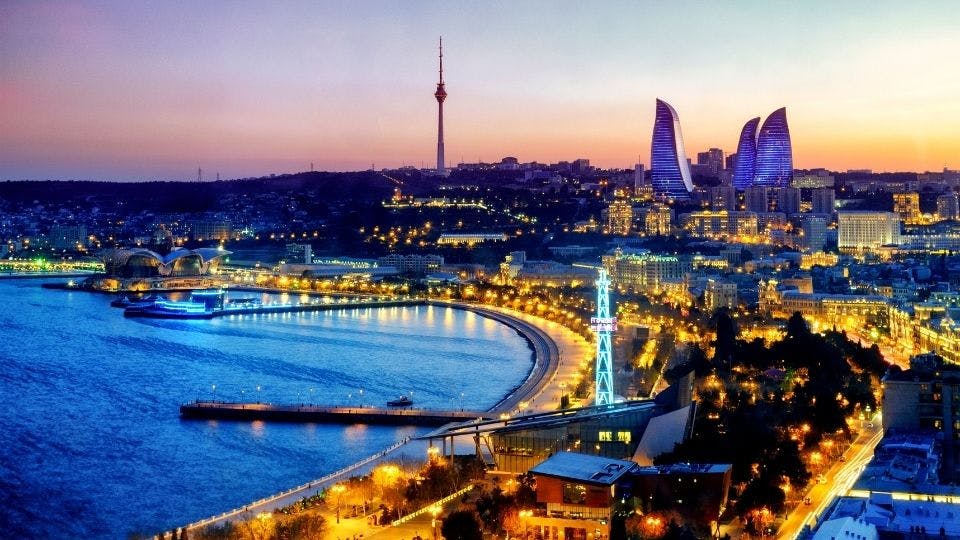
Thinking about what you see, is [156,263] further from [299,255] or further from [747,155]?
[747,155]

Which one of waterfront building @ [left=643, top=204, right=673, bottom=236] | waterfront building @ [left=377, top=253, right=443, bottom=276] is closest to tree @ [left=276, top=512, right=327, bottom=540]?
waterfront building @ [left=377, top=253, right=443, bottom=276]

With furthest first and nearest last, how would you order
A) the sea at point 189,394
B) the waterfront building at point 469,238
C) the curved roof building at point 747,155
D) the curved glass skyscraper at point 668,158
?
the curved roof building at point 747,155 < the curved glass skyscraper at point 668,158 < the waterfront building at point 469,238 < the sea at point 189,394

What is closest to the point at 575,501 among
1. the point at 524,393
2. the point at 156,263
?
the point at 524,393

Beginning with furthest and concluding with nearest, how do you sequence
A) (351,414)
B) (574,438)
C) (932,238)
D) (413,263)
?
(413,263) → (932,238) → (351,414) → (574,438)

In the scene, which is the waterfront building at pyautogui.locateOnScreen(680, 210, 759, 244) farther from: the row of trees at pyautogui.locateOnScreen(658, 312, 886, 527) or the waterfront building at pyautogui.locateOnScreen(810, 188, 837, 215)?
the row of trees at pyautogui.locateOnScreen(658, 312, 886, 527)

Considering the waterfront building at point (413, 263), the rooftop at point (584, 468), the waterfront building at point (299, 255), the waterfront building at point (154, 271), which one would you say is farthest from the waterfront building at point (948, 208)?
the rooftop at point (584, 468)

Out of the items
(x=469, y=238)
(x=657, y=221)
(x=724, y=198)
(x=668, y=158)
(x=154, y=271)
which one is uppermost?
(x=668, y=158)

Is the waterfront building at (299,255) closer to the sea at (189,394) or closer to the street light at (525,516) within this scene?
the sea at (189,394)
